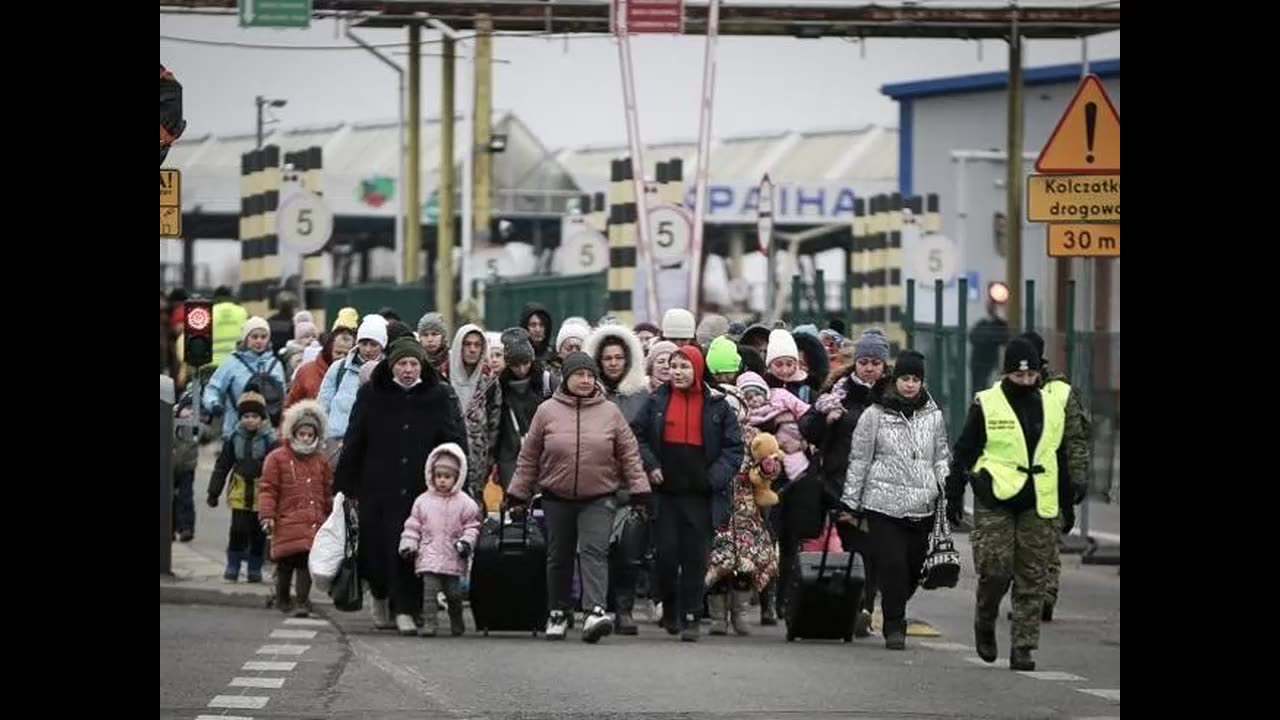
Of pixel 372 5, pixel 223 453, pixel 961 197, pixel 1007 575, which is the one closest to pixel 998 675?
pixel 1007 575

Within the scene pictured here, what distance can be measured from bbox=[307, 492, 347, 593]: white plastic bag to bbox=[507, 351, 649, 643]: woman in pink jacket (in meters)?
1.05

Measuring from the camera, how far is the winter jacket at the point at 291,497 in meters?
20.9


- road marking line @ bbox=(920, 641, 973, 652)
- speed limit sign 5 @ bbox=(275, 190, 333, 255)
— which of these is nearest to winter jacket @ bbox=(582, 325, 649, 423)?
road marking line @ bbox=(920, 641, 973, 652)

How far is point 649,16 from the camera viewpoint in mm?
37750

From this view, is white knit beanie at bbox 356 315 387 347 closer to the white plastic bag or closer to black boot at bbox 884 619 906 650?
the white plastic bag

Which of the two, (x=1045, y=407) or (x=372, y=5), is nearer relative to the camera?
(x=1045, y=407)

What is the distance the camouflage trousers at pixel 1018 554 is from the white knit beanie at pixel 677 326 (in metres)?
3.64

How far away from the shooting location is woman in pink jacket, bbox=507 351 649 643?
1986cm

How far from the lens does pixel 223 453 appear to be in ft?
77.6

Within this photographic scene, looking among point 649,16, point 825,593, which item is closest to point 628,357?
point 825,593

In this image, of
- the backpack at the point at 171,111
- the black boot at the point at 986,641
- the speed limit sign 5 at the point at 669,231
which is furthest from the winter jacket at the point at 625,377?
the speed limit sign 5 at the point at 669,231
